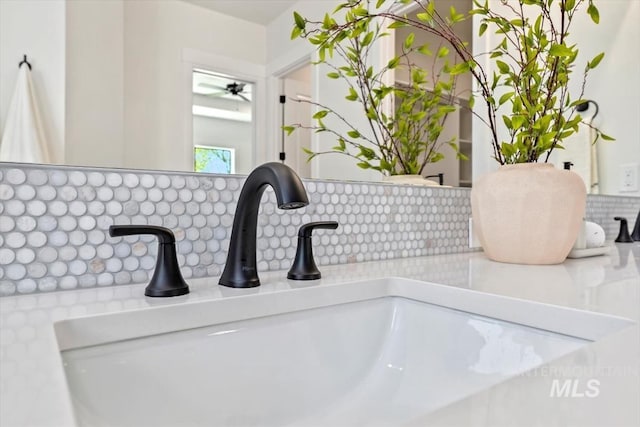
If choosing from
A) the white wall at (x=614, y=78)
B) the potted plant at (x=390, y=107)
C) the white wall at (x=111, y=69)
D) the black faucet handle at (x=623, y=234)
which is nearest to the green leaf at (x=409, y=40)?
the potted plant at (x=390, y=107)

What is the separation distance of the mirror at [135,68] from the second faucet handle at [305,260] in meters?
0.31

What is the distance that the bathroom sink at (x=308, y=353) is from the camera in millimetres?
462

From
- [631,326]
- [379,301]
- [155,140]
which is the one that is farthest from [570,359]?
[155,140]

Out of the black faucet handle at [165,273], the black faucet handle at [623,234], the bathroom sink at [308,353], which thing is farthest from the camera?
the black faucet handle at [623,234]

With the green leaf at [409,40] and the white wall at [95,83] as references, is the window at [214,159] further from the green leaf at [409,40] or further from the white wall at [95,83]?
the green leaf at [409,40]

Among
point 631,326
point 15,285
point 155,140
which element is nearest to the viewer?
point 631,326

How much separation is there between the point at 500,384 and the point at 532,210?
0.74m

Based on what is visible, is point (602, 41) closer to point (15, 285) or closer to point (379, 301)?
point (379, 301)

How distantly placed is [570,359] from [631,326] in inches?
6.7

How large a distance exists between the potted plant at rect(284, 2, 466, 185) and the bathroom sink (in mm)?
638

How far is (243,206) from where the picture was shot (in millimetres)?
633

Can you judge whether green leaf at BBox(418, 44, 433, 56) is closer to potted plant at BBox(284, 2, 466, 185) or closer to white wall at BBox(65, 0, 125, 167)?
potted plant at BBox(284, 2, 466, 185)

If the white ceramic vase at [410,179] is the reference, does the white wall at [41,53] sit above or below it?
above

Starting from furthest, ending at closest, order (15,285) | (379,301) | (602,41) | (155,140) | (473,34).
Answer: (602,41), (473,34), (155,140), (379,301), (15,285)
